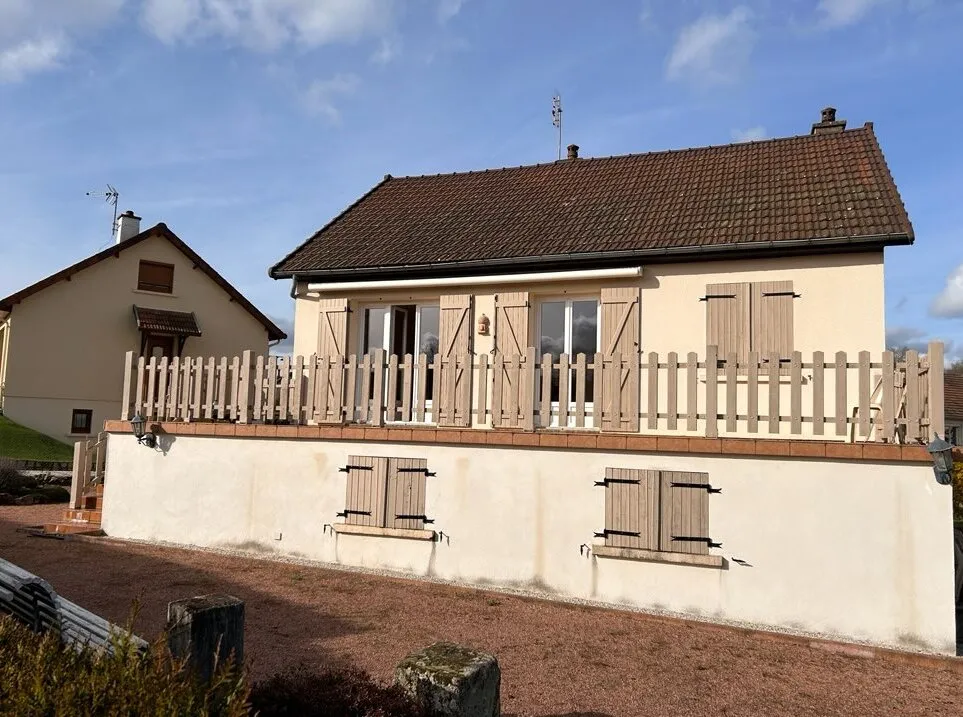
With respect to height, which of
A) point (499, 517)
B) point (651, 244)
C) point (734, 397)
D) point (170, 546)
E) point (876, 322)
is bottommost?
point (170, 546)

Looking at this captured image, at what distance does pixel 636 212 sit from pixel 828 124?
13.4 ft

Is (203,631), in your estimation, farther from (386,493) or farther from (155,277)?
(155,277)

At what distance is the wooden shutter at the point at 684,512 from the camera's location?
7.29 m

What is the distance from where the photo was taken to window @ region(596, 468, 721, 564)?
7.31 meters

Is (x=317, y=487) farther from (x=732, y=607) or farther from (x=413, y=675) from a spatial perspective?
(x=413, y=675)

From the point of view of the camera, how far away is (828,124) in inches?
508

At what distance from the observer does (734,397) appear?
747 centimetres

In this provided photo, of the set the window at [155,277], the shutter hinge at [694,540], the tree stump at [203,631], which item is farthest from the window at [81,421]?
the tree stump at [203,631]

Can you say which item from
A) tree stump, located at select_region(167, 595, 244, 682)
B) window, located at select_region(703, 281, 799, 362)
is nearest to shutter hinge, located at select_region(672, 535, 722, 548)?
window, located at select_region(703, 281, 799, 362)

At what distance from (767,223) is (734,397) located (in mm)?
3727

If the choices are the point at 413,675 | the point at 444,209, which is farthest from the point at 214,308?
the point at 413,675

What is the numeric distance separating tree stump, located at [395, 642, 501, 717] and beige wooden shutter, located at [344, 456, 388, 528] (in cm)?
489

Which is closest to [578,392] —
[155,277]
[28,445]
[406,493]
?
[406,493]

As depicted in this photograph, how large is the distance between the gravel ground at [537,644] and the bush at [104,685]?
6.34ft
